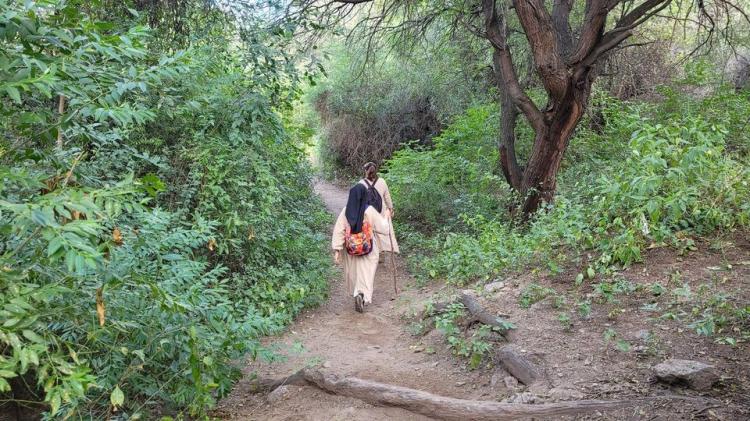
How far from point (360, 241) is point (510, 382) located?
3547mm

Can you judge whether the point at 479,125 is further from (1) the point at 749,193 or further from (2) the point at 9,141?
(2) the point at 9,141

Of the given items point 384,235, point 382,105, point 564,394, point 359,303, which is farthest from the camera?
point 382,105

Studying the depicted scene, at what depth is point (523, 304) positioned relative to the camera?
5645 millimetres

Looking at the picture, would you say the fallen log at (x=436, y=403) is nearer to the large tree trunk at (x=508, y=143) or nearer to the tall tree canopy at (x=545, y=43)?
the tall tree canopy at (x=545, y=43)

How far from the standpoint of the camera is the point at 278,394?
193 inches

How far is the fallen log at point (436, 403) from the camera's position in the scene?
3.54m

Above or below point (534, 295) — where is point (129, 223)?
above

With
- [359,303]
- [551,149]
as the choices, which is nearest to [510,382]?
[359,303]

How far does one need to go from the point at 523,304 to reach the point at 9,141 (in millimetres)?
4809

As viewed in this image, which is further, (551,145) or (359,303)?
(551,145)

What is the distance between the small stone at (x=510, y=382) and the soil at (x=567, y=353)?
46 millimetres

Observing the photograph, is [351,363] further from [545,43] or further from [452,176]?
[452,176]

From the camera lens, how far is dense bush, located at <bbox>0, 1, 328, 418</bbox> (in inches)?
104

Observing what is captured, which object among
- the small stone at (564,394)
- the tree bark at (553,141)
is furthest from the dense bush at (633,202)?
the small stone at (564,394)
